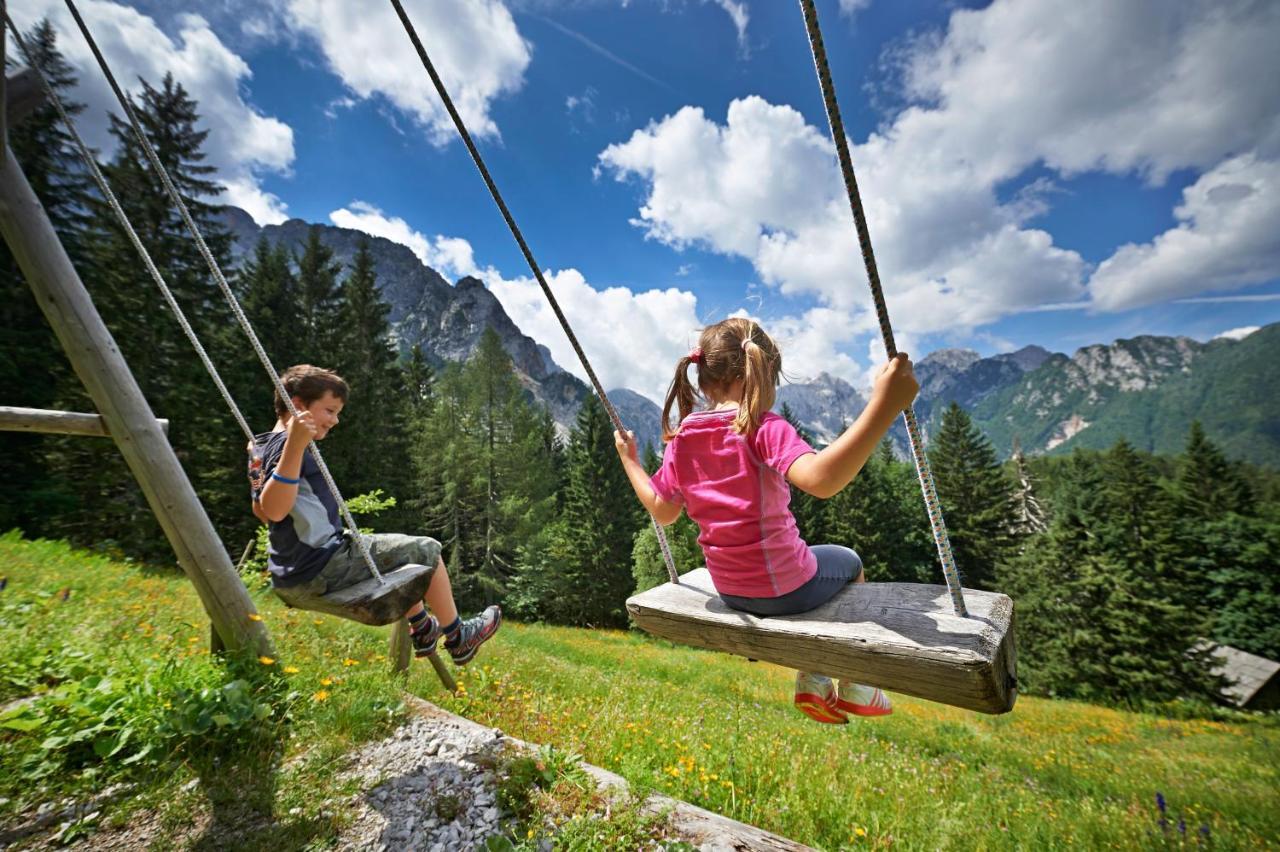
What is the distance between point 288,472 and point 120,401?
→ 5.04 feet

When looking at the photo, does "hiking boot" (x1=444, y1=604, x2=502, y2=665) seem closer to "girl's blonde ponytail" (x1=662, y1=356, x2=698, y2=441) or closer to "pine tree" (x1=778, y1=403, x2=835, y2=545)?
"girl's blonde ponytail" (x1=662, y1=356, x2=698, y2=441)

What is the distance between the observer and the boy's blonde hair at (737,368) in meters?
2.36

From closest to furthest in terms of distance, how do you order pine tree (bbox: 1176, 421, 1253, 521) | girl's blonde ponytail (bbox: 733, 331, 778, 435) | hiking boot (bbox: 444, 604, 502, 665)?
girl's blonde ponytail (bbox: 733, 331, 778, 435) → hiking boot (bbox: 444, 604, 502, 665) → pine tree (bbox: 1176, 421, 1253, 521)

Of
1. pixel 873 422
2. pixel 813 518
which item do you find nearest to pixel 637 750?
pixel 873 422

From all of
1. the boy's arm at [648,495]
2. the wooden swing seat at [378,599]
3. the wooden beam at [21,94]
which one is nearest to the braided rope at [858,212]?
the boy's arm at [648,495]

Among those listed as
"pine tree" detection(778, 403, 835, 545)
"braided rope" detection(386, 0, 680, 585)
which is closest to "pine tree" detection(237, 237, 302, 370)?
"braided rope" detection(386, 0, 680, 585)

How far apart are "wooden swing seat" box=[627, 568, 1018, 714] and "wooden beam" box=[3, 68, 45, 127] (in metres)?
5.10

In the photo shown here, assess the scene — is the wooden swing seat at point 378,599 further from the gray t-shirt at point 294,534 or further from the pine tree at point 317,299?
the pine tree at point 317,299

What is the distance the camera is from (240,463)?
15.6 metres

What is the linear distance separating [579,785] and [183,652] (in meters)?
4.26

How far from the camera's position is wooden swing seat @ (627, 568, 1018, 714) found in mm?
1719

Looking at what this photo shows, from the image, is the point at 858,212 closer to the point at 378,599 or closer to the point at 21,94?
the point at 378,599

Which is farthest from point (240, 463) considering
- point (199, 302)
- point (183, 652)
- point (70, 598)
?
point (183, 652)

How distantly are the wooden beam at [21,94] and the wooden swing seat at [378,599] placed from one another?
3.61m
